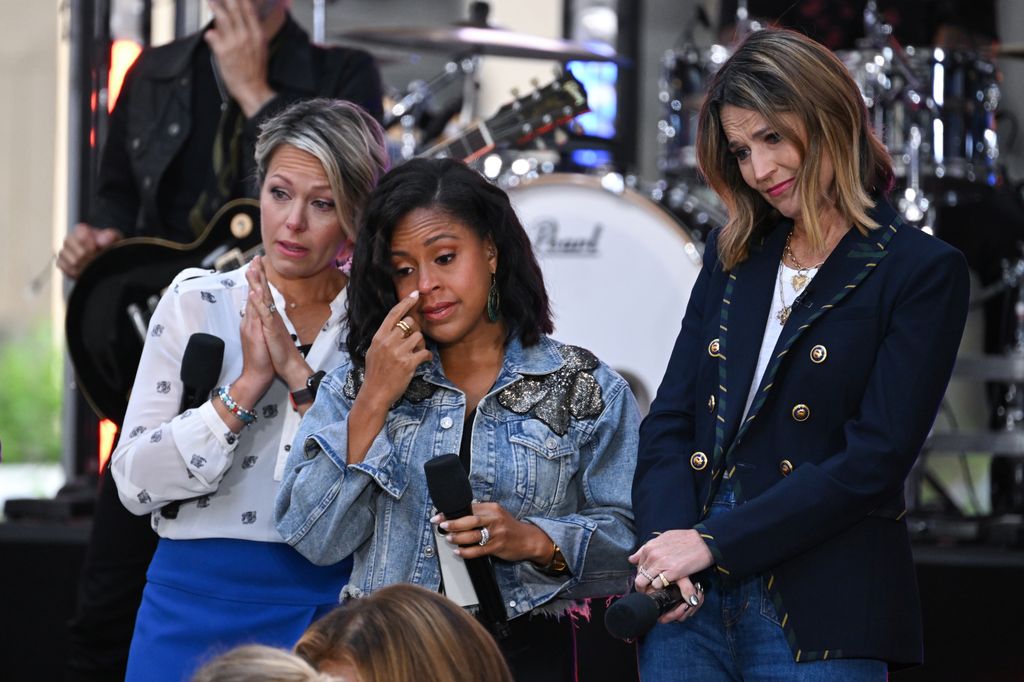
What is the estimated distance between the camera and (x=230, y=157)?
360 centimetres

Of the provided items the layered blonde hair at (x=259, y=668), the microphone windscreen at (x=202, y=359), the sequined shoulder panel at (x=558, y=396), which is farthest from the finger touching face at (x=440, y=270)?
the layered blonde hair at (x=259, y=668)

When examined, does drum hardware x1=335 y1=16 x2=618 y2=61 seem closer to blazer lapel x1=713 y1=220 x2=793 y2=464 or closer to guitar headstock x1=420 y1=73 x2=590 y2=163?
guitar headstock x1=420 y1=73 x2=590 y2=163

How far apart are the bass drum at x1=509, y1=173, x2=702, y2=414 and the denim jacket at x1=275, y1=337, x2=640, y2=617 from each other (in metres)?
2.43

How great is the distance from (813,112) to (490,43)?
3.68 metres

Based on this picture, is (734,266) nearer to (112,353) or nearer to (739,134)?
(739,134)

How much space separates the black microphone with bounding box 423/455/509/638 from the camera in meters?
2.09

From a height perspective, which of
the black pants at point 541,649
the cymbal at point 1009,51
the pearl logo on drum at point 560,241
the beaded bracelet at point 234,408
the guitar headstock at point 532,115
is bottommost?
the black pants at point 541,649

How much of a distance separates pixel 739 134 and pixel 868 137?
21 cm

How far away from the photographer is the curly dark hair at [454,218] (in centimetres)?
240

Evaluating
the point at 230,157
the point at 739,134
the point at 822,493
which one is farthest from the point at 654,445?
the point at 230,157

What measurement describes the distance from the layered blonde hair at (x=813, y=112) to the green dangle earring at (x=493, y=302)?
50 centimetres

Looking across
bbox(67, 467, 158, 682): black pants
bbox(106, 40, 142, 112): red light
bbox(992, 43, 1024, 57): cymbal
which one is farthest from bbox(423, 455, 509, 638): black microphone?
bbox(992, 43, 1024, 57): cymbal

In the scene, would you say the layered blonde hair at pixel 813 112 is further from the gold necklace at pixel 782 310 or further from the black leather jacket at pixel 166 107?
the black leather jacket at pixel 166 107

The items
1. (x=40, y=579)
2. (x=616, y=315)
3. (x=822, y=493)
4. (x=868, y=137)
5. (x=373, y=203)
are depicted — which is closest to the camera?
(x=822, y=493)
